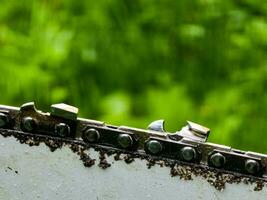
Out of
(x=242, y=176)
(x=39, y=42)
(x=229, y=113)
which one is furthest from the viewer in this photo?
(x=39, y=42)

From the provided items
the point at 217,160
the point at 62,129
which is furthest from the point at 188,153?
the point at 62,129

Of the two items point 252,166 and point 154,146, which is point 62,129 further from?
point 252,166

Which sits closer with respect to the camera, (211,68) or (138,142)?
(138,142)

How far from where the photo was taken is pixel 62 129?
93 cm

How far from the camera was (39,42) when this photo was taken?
2316 mm

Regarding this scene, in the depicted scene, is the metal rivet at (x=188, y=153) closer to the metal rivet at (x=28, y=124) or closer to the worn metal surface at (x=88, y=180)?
the worn metal surface at (x=88, y=180)

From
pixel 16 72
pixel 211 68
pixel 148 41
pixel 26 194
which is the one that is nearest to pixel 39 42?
pixel 16 72

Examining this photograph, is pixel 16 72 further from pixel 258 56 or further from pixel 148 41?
pixel 258 56

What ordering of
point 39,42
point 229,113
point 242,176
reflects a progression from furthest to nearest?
point 39,42, point 229,113, point 242,176

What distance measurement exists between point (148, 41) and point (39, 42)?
324 mm

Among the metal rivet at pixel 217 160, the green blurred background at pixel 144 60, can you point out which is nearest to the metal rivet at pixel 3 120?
the metal rivet at pixel 217 160

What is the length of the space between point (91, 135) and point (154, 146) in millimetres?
77

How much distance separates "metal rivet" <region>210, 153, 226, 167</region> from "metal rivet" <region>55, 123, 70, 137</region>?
0.17 m

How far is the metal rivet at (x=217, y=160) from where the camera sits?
34.9 inches
